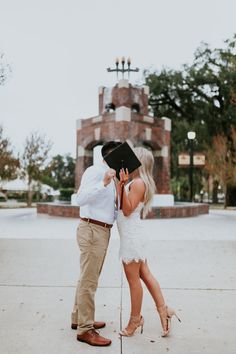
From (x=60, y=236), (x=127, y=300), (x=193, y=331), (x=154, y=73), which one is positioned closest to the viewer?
(x=193, y=331)

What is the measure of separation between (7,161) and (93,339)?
97.9 feet

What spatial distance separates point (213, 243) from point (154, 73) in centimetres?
2719

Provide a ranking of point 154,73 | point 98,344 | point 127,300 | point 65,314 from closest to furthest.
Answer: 1. point 98,344
2. point 65,314
3. point 127,300
4. point 154,73

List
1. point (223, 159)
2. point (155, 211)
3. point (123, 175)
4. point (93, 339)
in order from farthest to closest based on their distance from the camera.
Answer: point (223, 159) → point (155, 211) → point (123, 175) → point (93, 339)

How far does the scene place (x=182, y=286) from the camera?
5.25 metres

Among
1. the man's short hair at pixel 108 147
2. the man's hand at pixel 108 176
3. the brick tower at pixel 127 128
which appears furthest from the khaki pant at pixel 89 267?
the brick tower at pixel 127 128

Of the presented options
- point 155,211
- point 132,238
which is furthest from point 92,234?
point 155,211

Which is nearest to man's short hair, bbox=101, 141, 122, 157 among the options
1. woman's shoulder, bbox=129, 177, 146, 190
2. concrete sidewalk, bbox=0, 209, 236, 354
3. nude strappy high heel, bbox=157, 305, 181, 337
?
woman's shoulder, bbox=129, 177, 146, 190

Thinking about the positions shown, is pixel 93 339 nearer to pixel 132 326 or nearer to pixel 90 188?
pixel 132 326

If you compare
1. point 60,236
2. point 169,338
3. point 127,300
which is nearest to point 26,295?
point 127,300

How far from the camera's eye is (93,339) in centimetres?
334

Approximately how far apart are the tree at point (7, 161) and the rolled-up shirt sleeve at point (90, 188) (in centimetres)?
2883

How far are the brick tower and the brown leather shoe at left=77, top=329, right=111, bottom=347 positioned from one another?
14.4 metres

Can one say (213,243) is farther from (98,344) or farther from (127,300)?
(98,344)
